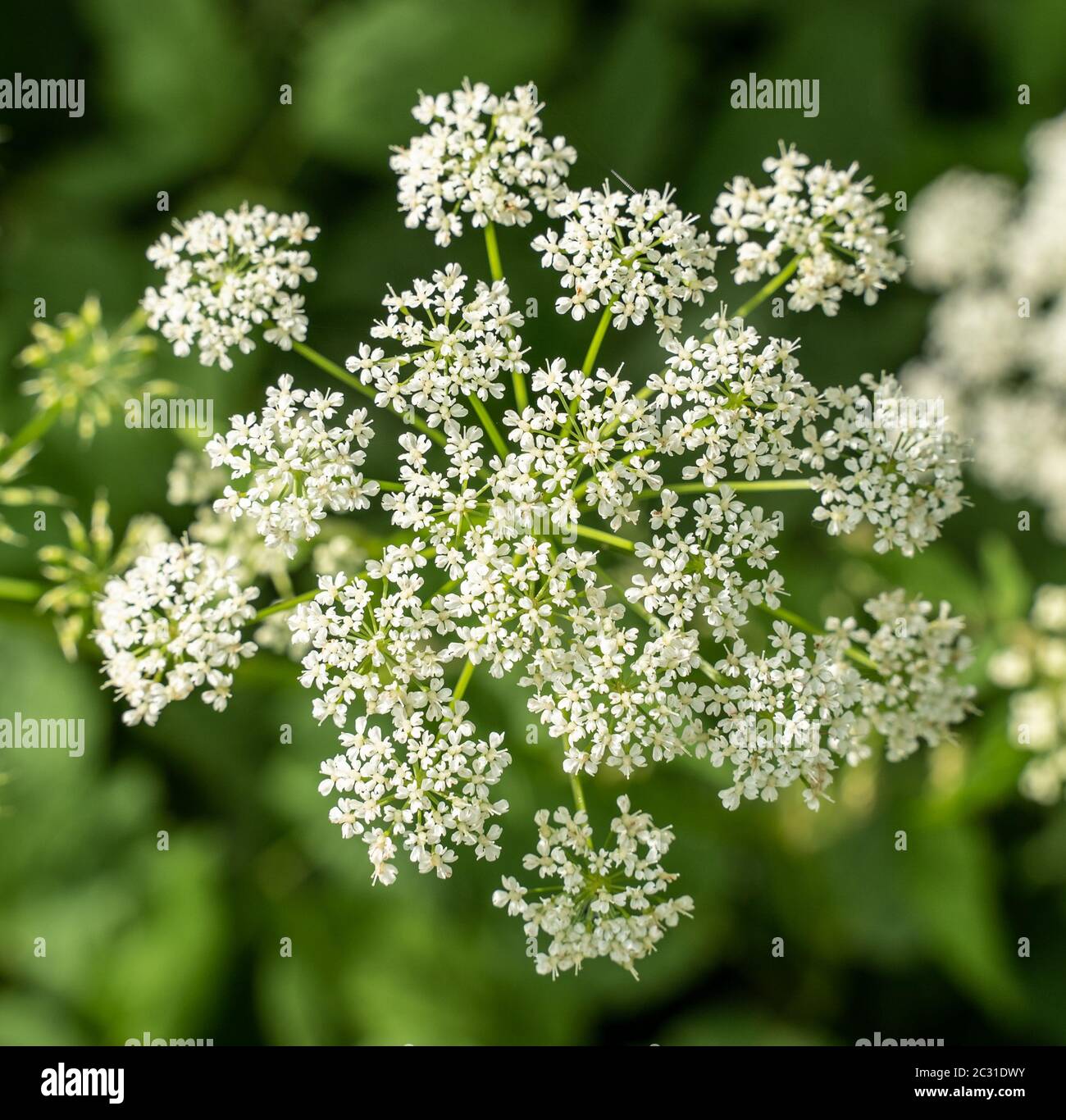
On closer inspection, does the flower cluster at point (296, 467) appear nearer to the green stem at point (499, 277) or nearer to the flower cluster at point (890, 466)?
the green stem at point (499, 277)

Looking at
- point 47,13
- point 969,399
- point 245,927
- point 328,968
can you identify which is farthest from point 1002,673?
point 47,13

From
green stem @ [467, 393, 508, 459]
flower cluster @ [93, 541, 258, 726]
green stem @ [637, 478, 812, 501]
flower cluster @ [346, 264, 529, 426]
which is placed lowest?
flower cluster @ [93, 541, 258, 726]

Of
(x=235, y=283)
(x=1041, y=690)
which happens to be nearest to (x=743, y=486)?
(x=235, y=283)

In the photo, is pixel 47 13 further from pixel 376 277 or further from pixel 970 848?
pixel 970 848

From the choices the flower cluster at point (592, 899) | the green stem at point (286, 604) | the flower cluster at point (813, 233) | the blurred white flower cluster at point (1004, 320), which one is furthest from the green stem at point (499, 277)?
the blurred white flower cluster at point (1004, 320)

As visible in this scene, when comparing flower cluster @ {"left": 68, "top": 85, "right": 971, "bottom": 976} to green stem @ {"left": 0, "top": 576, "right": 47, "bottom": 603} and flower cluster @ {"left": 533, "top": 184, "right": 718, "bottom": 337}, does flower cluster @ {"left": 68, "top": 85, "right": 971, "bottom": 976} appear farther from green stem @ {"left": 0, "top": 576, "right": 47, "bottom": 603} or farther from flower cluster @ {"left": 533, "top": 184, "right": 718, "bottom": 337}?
green stem @ {"left": 0, "top": 576, "right": 47, "bottom": 603}

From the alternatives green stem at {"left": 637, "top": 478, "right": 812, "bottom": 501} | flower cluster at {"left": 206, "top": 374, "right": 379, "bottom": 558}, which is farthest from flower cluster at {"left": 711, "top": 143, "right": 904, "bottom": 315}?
flower cluster at {"left": 206, "top": 374, "right": 379, "bottom": 558}
